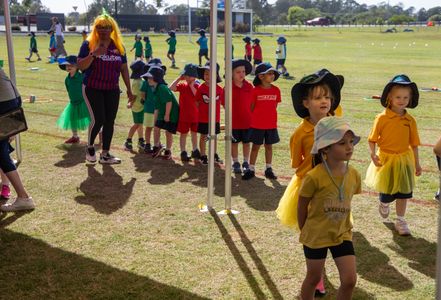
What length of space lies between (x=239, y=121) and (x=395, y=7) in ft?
677

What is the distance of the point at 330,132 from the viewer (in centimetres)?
356

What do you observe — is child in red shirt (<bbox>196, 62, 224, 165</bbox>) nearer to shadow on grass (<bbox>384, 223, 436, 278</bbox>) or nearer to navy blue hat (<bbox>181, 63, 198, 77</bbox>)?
navy blue hat (<bbox>181, 63, 198, 77</bbox>)

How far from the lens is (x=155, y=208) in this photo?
638cm

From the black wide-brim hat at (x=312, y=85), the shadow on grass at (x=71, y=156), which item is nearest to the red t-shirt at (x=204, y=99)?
the shadow on grass at (x=71, y=156)

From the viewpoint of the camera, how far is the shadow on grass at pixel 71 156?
27.3ft

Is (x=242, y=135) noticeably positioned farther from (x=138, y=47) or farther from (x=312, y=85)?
(x=138, y=47)

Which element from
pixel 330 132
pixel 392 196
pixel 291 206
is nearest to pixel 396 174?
pixel 392 196

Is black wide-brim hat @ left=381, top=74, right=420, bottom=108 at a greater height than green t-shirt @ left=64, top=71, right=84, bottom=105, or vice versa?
black wide-brim hat @ left=381, top=74, right=420, bottom=108

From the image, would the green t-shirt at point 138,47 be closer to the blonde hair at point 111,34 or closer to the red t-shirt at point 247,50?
the red t-shirt at point 247,50

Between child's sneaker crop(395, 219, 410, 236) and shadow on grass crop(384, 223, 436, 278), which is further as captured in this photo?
child's sneaker crop(395, 219, 410, 236)

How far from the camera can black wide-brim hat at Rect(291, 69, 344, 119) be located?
4.36 metres

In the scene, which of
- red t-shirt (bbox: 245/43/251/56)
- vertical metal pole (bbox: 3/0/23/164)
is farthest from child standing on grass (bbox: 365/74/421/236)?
red t-shirt (bbox: 245/43/251/56)

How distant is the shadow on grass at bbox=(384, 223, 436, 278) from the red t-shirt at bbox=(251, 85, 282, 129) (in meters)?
2.60

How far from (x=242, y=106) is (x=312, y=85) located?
3538mm
